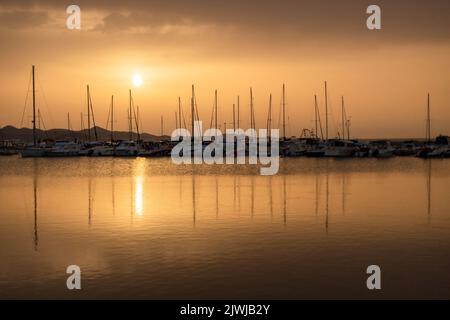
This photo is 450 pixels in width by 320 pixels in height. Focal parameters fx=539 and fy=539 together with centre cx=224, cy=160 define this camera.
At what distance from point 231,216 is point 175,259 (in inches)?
318

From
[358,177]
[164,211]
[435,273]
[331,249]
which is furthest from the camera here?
[358,177]

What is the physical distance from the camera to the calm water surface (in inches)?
498

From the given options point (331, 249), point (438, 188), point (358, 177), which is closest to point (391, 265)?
point (331, 249)

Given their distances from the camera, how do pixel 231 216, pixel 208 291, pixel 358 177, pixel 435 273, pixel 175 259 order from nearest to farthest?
1. pixel 208 291
2. pixel 435 273
3. pixel 175 259
4. pixel 231 216
5. pixel 358 177

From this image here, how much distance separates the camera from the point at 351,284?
12812mm

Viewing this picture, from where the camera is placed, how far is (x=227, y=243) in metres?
17.2

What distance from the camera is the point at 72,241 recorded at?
17.9 meters

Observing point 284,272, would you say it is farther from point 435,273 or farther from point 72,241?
point 72,241

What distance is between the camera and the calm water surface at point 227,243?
1264 cm
